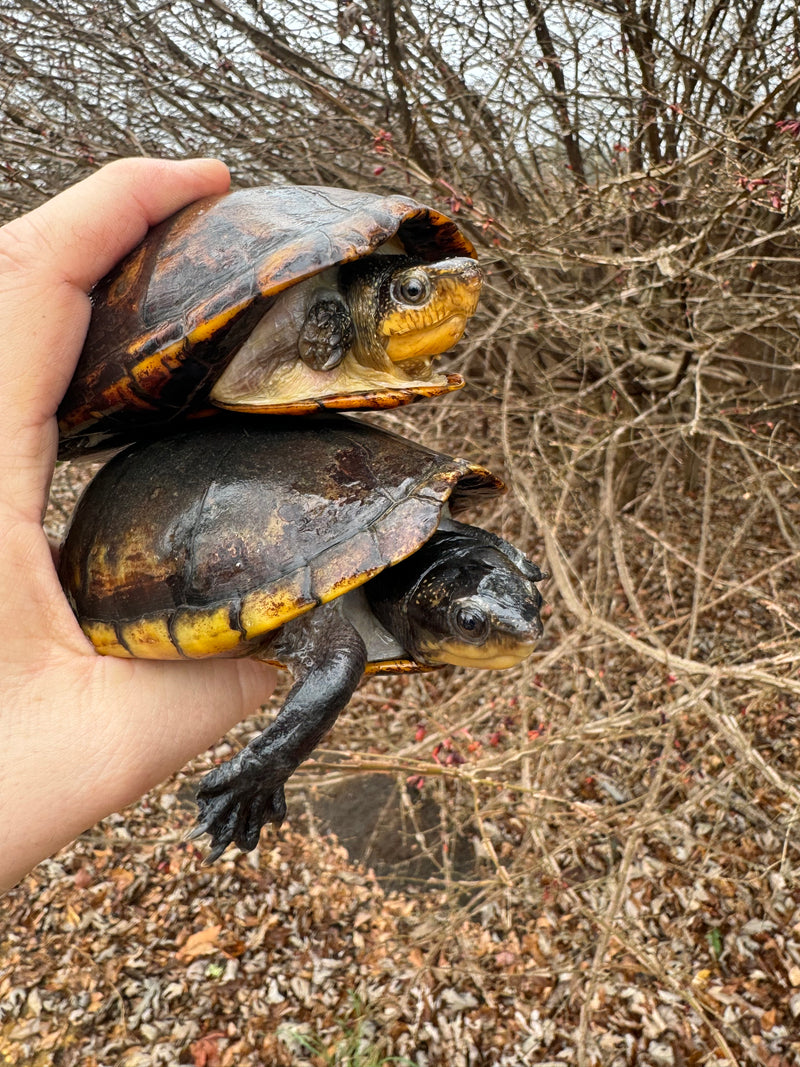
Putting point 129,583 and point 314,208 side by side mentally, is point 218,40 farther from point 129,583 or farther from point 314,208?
point 129,583

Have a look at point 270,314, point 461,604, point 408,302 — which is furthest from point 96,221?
point 461,604

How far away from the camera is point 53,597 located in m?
1.50

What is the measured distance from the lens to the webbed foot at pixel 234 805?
133 centimetres

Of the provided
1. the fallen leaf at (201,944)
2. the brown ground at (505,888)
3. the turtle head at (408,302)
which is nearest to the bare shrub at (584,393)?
the brown ground at (505,888)

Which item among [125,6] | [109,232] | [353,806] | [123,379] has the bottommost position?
[353,806]

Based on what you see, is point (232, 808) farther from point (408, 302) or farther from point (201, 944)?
point (201, 944)

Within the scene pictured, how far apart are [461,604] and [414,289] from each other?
0.60m

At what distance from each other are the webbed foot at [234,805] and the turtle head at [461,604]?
39cm

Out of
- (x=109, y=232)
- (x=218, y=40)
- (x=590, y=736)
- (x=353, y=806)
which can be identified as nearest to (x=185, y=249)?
(x=109, y=232)

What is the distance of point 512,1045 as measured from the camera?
9.86ft

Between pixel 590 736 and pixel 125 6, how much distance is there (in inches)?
160

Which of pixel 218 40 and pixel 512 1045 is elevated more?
pixel 218 40

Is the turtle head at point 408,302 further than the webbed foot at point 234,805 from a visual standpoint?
Yes

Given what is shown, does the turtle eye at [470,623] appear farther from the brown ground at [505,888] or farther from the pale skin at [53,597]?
the brown ground at [505,888]
